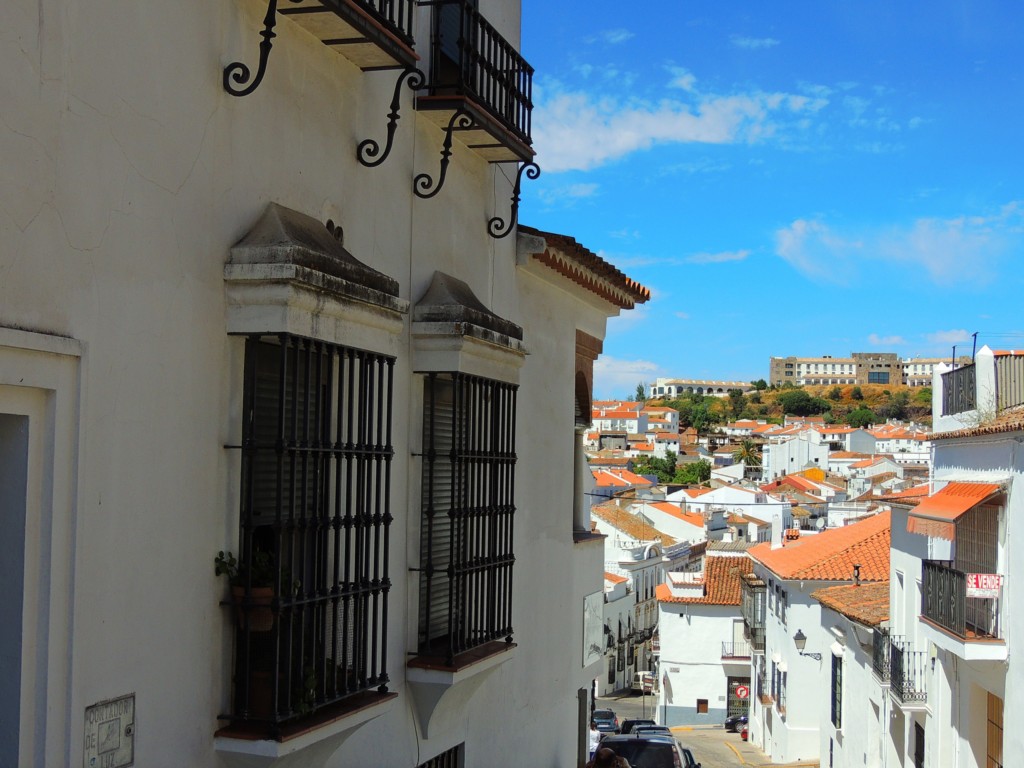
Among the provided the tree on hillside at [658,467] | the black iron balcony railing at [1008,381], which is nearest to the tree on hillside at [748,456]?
the tree on hillside at [658,467]

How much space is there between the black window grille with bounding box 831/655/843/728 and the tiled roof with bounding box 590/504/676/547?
34.9m

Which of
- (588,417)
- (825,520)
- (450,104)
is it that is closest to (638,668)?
(825,520)

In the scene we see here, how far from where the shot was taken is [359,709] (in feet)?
17.0

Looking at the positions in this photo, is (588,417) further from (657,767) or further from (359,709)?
(657,767)

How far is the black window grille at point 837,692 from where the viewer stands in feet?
78.1

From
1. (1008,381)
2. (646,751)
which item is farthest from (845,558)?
(1008,381)

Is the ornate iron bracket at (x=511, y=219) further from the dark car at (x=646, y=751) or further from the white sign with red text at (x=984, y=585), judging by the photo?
the dark car at (x=646, y=751)

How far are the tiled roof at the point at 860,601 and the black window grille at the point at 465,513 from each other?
550 inches

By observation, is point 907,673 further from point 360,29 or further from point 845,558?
point 360,29

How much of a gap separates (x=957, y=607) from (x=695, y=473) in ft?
330

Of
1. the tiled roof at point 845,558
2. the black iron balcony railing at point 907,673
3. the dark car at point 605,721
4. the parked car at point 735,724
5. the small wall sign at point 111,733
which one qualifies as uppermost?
the small wall sign at point 111,733

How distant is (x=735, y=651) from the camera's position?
145 feet

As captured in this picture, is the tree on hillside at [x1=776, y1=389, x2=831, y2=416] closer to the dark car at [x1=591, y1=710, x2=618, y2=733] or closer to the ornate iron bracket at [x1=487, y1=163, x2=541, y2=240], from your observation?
the dark car at [x1=591, y1=710, x2=618, y2=733]

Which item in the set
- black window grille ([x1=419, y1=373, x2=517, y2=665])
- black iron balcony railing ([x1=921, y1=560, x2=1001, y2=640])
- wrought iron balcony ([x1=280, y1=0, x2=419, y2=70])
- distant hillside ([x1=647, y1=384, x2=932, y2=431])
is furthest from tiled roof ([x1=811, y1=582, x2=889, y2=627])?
distant hillside ([x1=647, y1=384, x2=932, y2=431])
